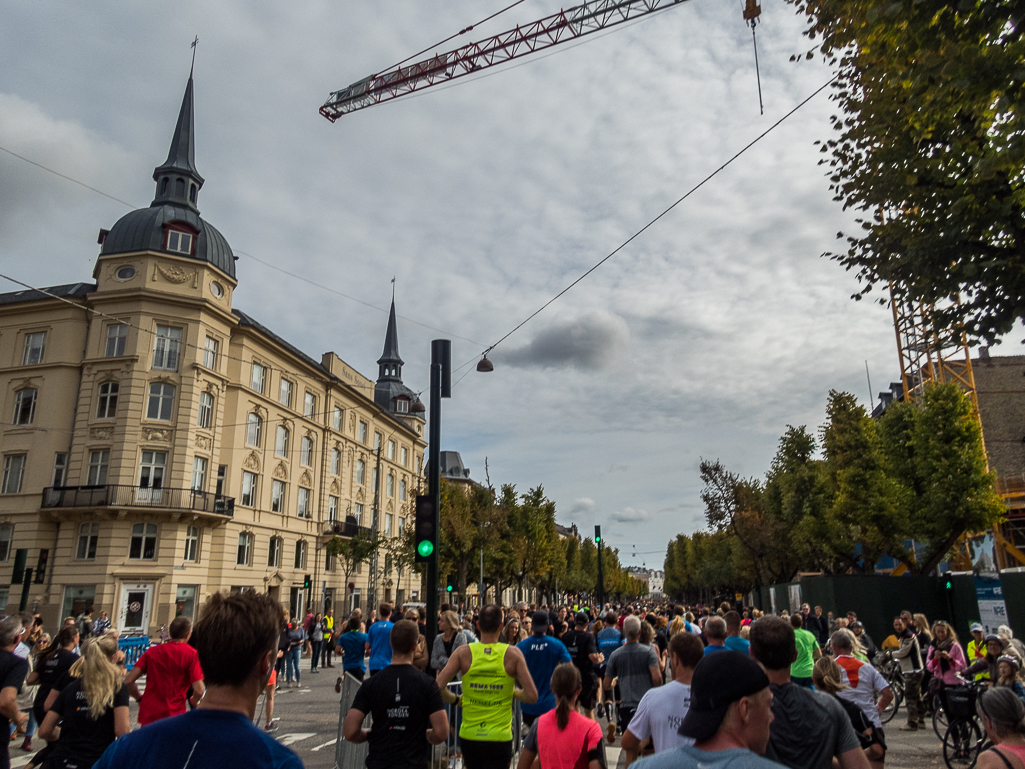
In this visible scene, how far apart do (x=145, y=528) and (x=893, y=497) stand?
108 feet

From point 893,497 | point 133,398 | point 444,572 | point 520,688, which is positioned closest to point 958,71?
point 520,688

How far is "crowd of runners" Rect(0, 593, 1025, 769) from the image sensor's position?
2.18 m

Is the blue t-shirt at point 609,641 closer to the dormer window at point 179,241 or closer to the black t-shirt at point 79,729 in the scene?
the black t-shirt at point 79,729

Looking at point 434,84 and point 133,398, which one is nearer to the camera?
point 133,398

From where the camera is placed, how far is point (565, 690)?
15.9 feet

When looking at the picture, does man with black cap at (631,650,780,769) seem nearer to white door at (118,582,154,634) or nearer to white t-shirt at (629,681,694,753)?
white t-shirt at (629,681,694,753)

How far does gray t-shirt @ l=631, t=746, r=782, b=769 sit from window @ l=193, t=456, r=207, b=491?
36.3 meters

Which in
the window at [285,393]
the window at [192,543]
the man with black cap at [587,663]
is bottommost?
the man with black cap at [587,663]

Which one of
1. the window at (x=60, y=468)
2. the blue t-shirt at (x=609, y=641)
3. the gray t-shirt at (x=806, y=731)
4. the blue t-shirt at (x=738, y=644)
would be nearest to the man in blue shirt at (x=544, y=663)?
the blue t-shirt at (x=738, y=644)

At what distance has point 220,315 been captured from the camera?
1443 inches

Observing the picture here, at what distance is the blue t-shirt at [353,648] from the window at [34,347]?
1284 inches

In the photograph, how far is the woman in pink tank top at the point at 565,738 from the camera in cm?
462

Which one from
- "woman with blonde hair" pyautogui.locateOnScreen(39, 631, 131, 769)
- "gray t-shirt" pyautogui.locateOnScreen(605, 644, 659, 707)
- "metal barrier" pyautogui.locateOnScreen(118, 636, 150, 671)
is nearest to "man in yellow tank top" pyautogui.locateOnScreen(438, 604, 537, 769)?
"gray t-shirt" pyautogui.locateOnScreen(605, 644, 659, 707)

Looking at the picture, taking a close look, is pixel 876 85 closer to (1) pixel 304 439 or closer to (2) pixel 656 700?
(2) pixel 656 700
